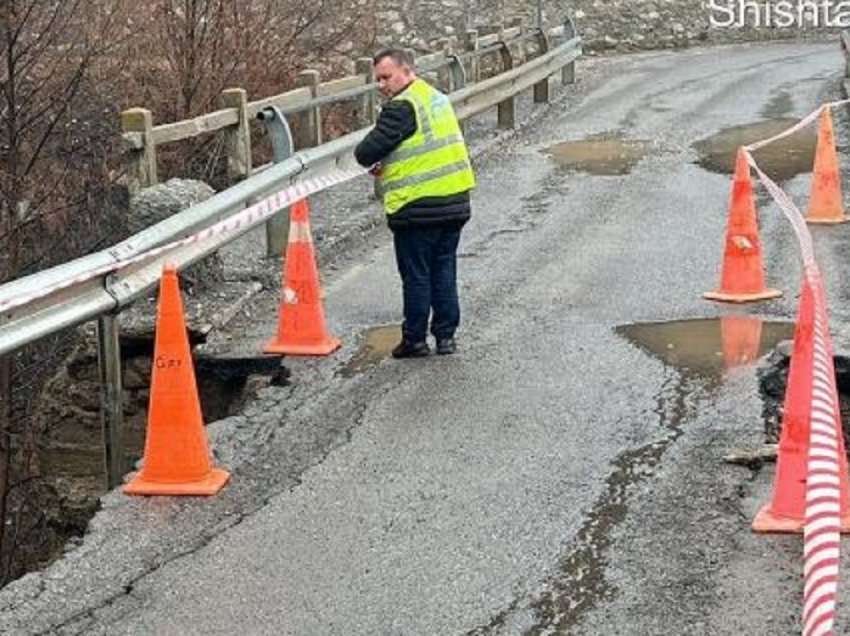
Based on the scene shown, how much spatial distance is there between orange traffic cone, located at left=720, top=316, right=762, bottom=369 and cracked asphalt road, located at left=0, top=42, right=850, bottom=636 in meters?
0.22

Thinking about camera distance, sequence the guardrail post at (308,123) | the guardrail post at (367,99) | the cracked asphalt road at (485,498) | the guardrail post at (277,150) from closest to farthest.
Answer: the cracked asphalt road at (485,498) < the guardrail post at (277,150) < the guardrail post at (308,123) < the guardrail post at (367,99)

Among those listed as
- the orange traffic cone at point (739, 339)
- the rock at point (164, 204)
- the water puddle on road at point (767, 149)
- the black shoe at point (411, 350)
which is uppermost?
the rock at point (164, 204)

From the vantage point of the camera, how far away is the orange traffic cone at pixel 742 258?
9141mm

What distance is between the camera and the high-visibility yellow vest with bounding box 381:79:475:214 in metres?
7.81

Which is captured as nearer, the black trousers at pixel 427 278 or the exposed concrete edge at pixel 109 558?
Answer: the exposed concrete edge at pixel 109 558

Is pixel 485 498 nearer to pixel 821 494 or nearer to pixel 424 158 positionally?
pixel 821 494

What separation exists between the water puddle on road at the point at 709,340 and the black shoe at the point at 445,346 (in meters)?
1.01

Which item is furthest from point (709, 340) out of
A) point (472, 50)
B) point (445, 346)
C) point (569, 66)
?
point (569, 66)

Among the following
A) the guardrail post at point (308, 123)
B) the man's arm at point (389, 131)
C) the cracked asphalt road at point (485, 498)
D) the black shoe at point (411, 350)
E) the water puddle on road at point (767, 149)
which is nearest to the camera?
the cracked asphalt road at point (485, 498)

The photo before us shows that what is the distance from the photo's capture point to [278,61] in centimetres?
1680

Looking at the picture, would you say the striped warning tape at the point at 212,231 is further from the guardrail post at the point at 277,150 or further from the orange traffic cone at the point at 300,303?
the guardrail post at the point at 277,150

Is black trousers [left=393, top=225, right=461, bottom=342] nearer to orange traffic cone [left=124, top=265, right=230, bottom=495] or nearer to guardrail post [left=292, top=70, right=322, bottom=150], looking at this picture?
orange traffic cone [left=124, top=265, right=230, bottom=495]

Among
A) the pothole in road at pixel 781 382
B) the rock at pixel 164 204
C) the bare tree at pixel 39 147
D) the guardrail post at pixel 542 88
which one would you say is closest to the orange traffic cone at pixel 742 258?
the pothole in road at pixel 781 382

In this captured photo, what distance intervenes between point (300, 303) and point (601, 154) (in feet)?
27.3
